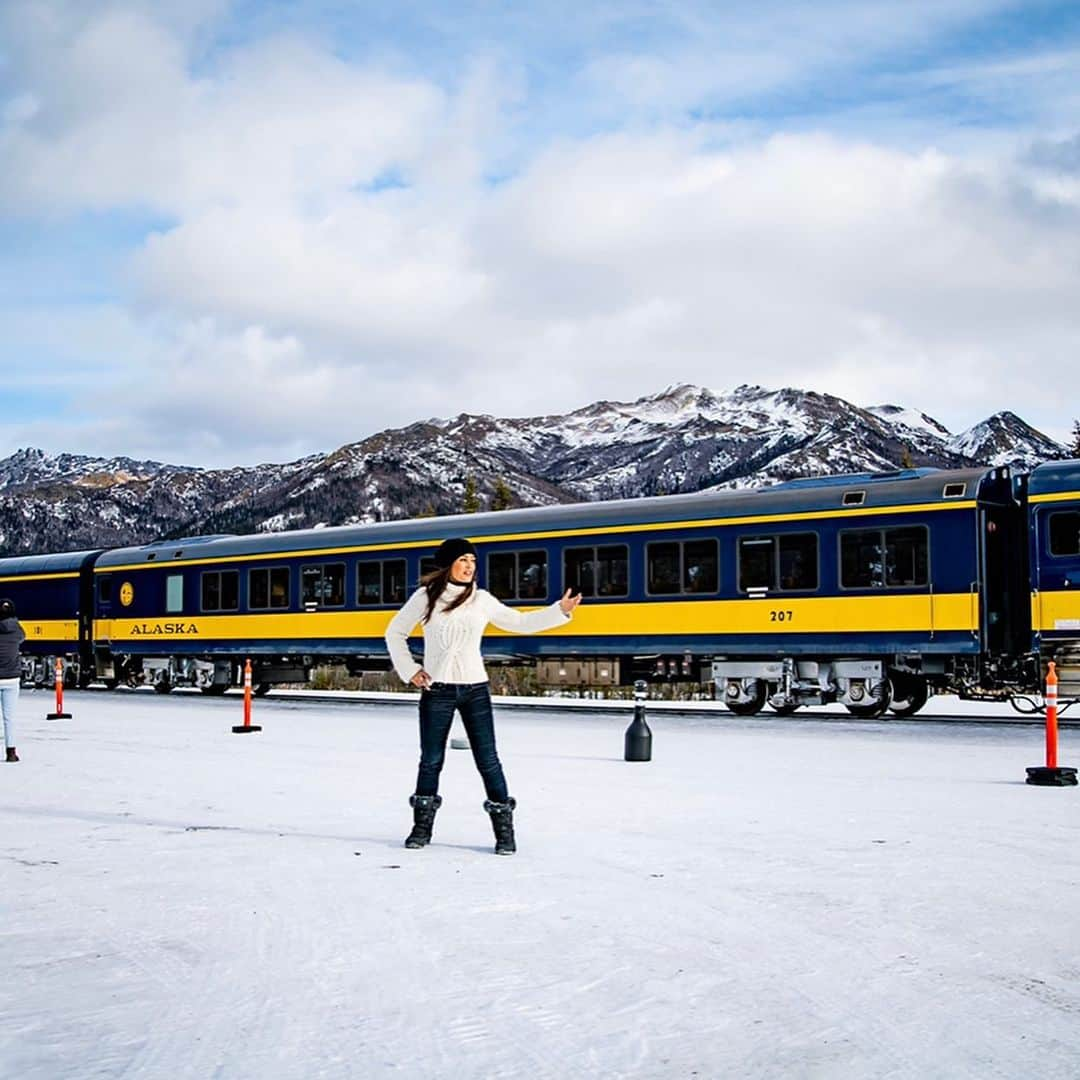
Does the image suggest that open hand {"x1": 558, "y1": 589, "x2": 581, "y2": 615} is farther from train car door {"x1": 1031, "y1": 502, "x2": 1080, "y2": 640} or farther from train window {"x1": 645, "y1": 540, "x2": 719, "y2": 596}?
train window {"x1": 645, "y1": 540, "x2": 719, "y2": 596}

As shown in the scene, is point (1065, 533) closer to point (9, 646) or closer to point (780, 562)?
point (780, 562)

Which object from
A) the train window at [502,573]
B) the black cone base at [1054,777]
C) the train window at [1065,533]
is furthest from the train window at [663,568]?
the black cone base at [1054,777]

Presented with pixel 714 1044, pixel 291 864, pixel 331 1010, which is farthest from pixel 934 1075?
pixel 291 864

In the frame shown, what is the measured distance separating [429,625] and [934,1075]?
5124 millimetres

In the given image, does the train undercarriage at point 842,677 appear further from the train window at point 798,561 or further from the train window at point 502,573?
the train window at point 502,573

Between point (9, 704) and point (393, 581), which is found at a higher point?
point (393, 581)

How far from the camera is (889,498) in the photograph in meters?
22.3

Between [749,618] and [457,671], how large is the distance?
14.9 meters

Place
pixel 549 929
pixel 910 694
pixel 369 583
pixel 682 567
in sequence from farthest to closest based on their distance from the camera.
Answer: pixel 369 583, pixel 682 567, pixel 910 694, pixel 549 929

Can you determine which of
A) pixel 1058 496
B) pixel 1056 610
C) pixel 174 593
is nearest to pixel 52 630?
pixel 174 593

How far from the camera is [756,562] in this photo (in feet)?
77.6

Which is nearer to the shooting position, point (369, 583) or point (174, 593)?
point (369, 583)

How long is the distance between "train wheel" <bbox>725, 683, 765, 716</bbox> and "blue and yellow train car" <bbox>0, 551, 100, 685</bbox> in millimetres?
20162

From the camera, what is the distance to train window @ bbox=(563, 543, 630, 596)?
995 inches
